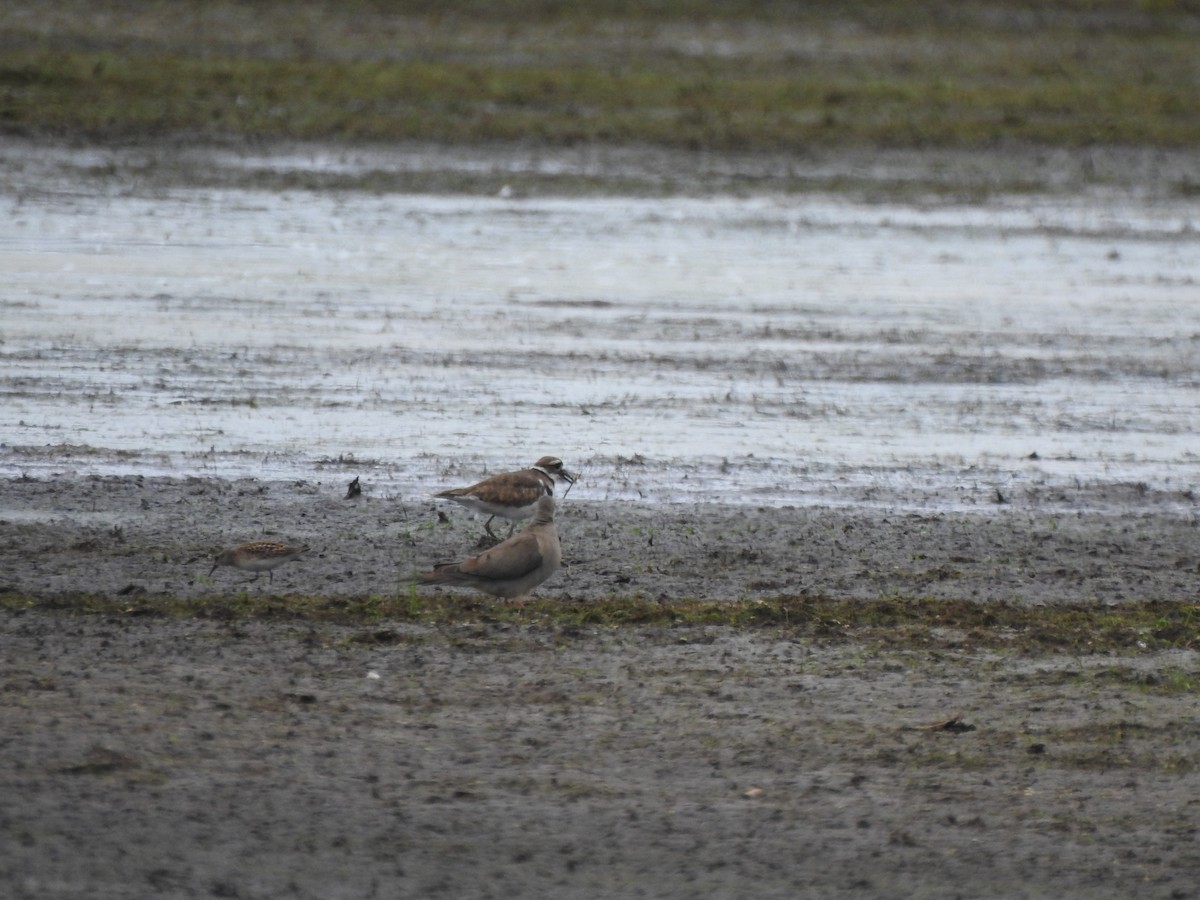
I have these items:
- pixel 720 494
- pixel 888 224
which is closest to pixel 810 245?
pixel 888 224

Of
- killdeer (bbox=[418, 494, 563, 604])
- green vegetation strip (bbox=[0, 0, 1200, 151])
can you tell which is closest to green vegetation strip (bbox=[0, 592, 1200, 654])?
killdeer (bbox=[418, 494, 563, 604])

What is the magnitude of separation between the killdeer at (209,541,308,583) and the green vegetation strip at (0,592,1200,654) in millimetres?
129

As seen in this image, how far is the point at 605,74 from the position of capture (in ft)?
90.0

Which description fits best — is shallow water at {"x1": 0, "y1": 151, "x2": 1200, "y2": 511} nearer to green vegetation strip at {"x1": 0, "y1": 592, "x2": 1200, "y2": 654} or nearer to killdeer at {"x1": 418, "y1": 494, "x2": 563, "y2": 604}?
green vegetation strip at {"x1": 0, "y1": 592, "x2": 1200, "y2": 654}

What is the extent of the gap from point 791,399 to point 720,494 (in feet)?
7.22

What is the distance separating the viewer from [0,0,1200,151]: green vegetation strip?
23.4 m

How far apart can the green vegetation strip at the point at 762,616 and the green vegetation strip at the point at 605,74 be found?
14882 mm

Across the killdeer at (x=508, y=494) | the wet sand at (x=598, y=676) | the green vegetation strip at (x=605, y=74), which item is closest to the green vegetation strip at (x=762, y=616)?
the wet sand at (x=598, y=676)

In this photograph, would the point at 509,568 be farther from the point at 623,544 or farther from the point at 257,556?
the point at 623,544

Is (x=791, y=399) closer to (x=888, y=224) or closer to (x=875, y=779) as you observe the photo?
(x=875, y=779)

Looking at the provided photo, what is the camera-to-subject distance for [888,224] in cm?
1911

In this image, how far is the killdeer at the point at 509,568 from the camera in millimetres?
7891

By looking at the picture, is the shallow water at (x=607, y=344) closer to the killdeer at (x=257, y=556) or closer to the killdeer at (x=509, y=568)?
the killdeer at (x=257, y=556)

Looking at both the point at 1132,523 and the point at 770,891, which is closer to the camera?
the point at 770,891
